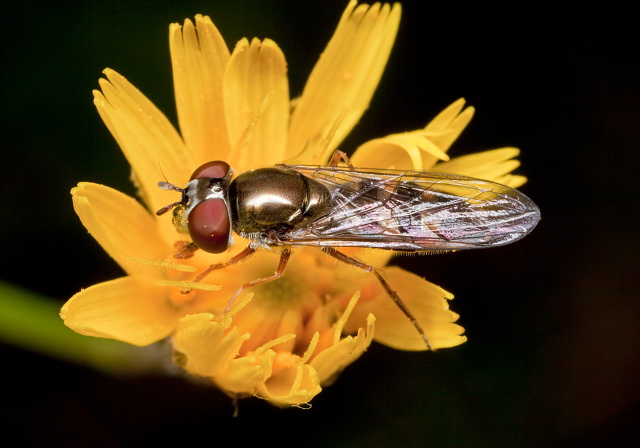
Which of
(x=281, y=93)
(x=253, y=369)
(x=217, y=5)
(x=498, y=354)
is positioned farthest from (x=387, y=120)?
(x=253, y=369)

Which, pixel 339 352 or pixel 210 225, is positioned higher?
pixel 210 225

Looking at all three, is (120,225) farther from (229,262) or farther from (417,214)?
(417,214)

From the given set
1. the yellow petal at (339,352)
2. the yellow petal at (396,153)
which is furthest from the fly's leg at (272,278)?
the yellow petal at (396,153)

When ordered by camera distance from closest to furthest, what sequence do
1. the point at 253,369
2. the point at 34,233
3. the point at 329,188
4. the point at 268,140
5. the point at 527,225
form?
the point at 253,369 < the point at 527,225 < the point at 329,188 < the point at 268,140 < the point at 34,233

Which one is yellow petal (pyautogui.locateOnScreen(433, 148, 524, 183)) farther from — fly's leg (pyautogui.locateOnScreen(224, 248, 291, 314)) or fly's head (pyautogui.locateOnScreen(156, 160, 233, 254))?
fly's head (pyautogui.locateOnScreen(156, 160, 233, 254))

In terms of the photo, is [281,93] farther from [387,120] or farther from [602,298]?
[602,298]

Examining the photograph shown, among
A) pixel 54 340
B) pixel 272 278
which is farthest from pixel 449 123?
pixel 54 340
